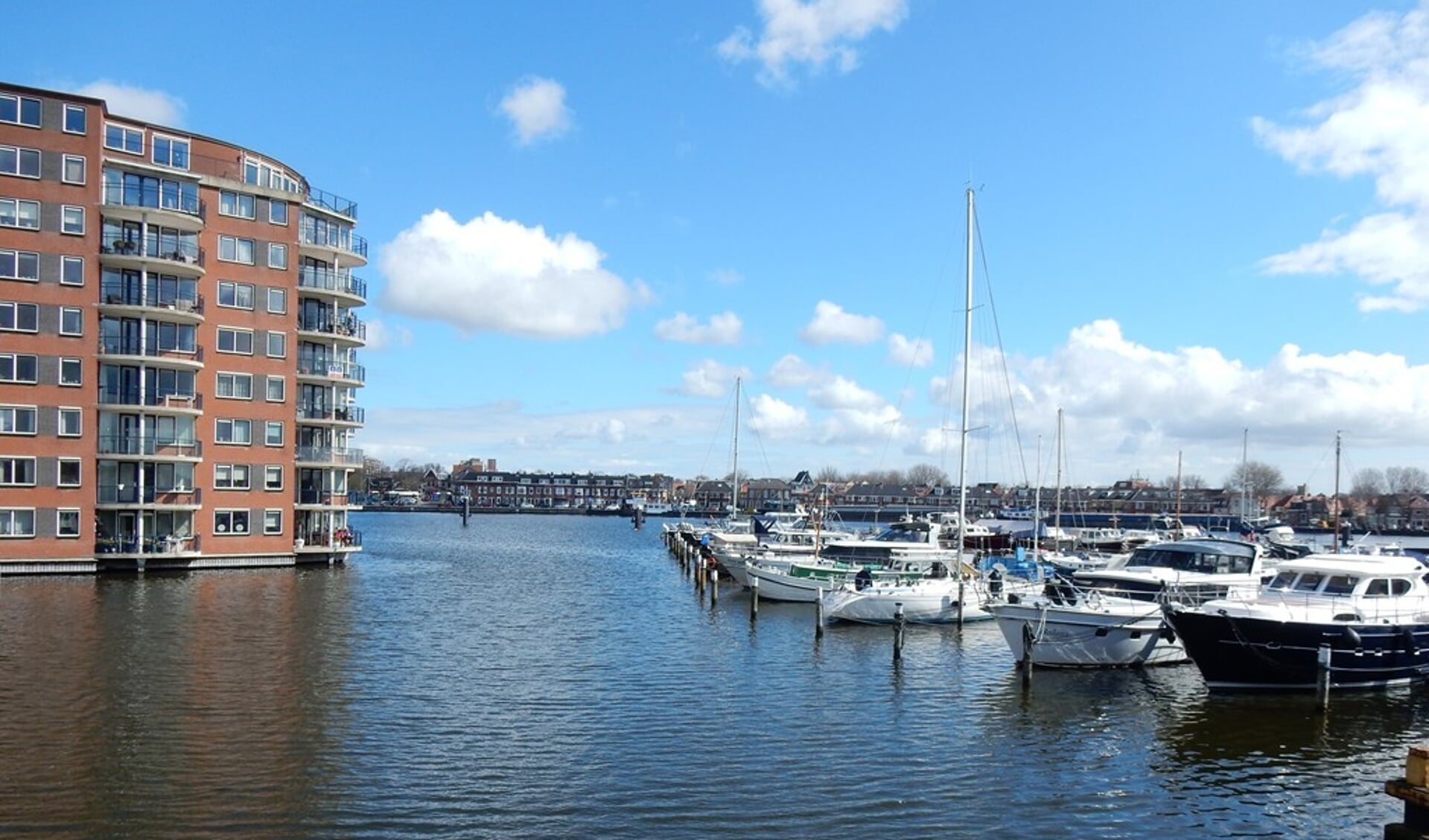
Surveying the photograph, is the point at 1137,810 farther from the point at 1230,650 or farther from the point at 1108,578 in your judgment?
the point at 1108,578

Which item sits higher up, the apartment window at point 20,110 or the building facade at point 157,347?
the apartment window at point 20,110

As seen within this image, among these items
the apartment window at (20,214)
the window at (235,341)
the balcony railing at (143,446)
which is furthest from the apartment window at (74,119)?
the balcony railing at (143,446)

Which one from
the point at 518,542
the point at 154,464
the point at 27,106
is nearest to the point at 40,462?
the point at 154,464

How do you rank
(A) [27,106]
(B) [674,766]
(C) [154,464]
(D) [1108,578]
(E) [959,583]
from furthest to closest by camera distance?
(C) [154,464], (A) [27,106], (E) [959,583], (D) [1108,578], (B) [674,766]

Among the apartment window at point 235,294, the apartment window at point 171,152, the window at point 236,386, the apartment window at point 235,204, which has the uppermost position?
the apartment window at point 171,152

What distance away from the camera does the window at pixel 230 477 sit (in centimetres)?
6366

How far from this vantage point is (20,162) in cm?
5669

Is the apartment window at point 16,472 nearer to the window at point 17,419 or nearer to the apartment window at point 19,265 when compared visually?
the window at point 17,419

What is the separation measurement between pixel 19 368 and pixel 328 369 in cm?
1791

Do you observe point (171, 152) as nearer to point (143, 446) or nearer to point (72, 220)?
point (72, 220)

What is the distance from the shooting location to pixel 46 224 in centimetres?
5712

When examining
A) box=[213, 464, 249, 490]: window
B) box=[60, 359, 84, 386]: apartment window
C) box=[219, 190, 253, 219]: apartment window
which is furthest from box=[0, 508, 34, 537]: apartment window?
box=[219, 190, 253, 219]: apartment window

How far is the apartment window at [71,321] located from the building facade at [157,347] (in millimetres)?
88

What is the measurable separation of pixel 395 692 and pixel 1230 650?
24051 mm
